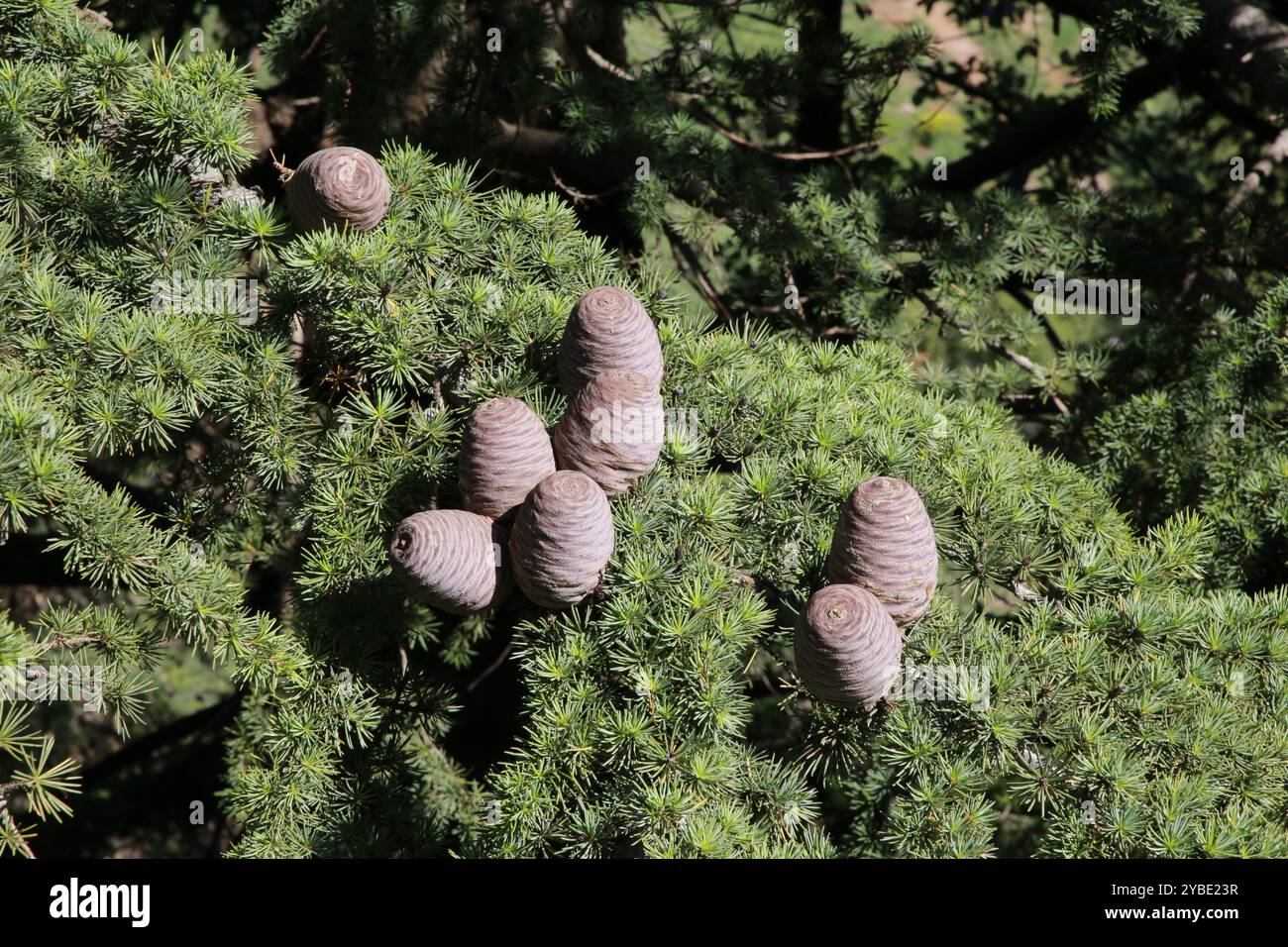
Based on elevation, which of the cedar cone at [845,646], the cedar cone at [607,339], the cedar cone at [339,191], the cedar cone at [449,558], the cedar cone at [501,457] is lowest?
the cedar cone at [845,646]

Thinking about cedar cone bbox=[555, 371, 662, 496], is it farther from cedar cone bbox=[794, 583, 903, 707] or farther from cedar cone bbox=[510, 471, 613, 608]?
cedar cone bbox=[794, 583, 903, 707]

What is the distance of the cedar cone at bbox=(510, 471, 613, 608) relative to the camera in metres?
1.54

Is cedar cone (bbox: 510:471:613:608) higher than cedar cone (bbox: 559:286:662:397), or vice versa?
cedar cone (bbox: 559:286:662:397)

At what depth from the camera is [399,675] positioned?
6.71ft

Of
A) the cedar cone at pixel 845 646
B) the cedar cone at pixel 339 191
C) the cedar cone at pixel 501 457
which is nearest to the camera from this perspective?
the cedar cone at pixel 845 646

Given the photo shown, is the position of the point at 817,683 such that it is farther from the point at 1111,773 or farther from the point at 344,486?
the point at 344,486

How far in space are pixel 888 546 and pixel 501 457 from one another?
1.83ft

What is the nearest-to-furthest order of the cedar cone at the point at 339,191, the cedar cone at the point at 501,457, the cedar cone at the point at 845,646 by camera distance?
the cedar cone at the point at 845,646 → the cedar cone at the point at 501,457 → the cedar cone at the point at 339,191

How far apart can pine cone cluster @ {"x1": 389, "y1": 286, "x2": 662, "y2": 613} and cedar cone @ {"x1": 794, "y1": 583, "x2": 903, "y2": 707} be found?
12.2 inches

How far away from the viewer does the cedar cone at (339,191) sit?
6.11ft

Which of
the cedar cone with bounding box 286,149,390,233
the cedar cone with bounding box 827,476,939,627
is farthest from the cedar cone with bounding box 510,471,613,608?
the cedar cone with bounding box 286,149,390,233

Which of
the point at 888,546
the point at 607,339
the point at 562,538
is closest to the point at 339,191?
the point at 607,339

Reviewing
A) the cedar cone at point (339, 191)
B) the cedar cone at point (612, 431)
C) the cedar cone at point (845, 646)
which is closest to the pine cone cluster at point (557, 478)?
the cedar cone at point (612, 431)

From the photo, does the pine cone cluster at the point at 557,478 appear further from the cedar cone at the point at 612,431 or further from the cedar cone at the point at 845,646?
the cedar cone at the point at 845,646
